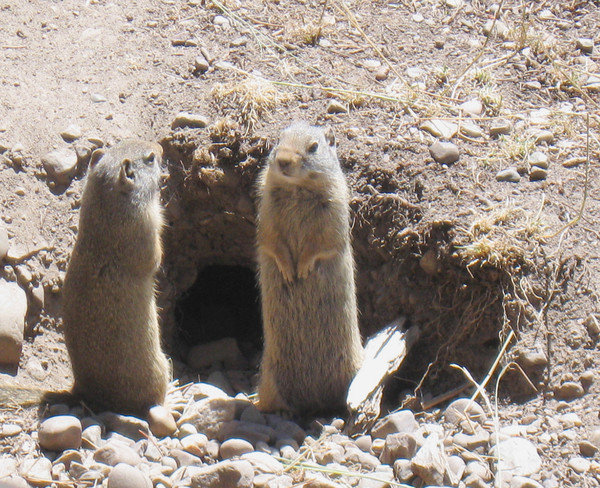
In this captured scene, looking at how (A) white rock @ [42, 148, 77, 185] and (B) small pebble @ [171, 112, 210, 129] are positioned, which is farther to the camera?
(B) small pebble @ [171, 112, 210, 129]

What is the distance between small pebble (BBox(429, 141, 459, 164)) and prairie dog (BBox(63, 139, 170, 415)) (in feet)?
6.78

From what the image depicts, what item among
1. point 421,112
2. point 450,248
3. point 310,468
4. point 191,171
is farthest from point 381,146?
point 310,468

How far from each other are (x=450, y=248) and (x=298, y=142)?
48.0 inches

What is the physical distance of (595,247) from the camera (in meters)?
4.87

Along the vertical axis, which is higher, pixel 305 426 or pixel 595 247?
pixel 595 247

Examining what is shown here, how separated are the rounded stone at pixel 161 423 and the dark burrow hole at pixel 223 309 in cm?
237

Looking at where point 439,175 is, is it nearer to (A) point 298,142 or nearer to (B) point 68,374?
(A) point 298,142

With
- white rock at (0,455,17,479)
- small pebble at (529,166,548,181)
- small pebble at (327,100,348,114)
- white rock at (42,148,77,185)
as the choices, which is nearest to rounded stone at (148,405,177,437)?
white rock at (0,455,17,479)

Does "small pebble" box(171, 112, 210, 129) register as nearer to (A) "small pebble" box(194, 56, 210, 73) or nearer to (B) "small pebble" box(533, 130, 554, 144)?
(A) "small pebble" box(194, 56, 210, 73)

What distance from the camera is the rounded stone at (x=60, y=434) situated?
3.87 meters

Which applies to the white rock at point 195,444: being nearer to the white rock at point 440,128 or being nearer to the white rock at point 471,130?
the white rock at point 440,128

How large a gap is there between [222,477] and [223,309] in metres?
3.70

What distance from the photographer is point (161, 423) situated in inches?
172

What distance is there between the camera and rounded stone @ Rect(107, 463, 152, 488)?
11.6 feet
